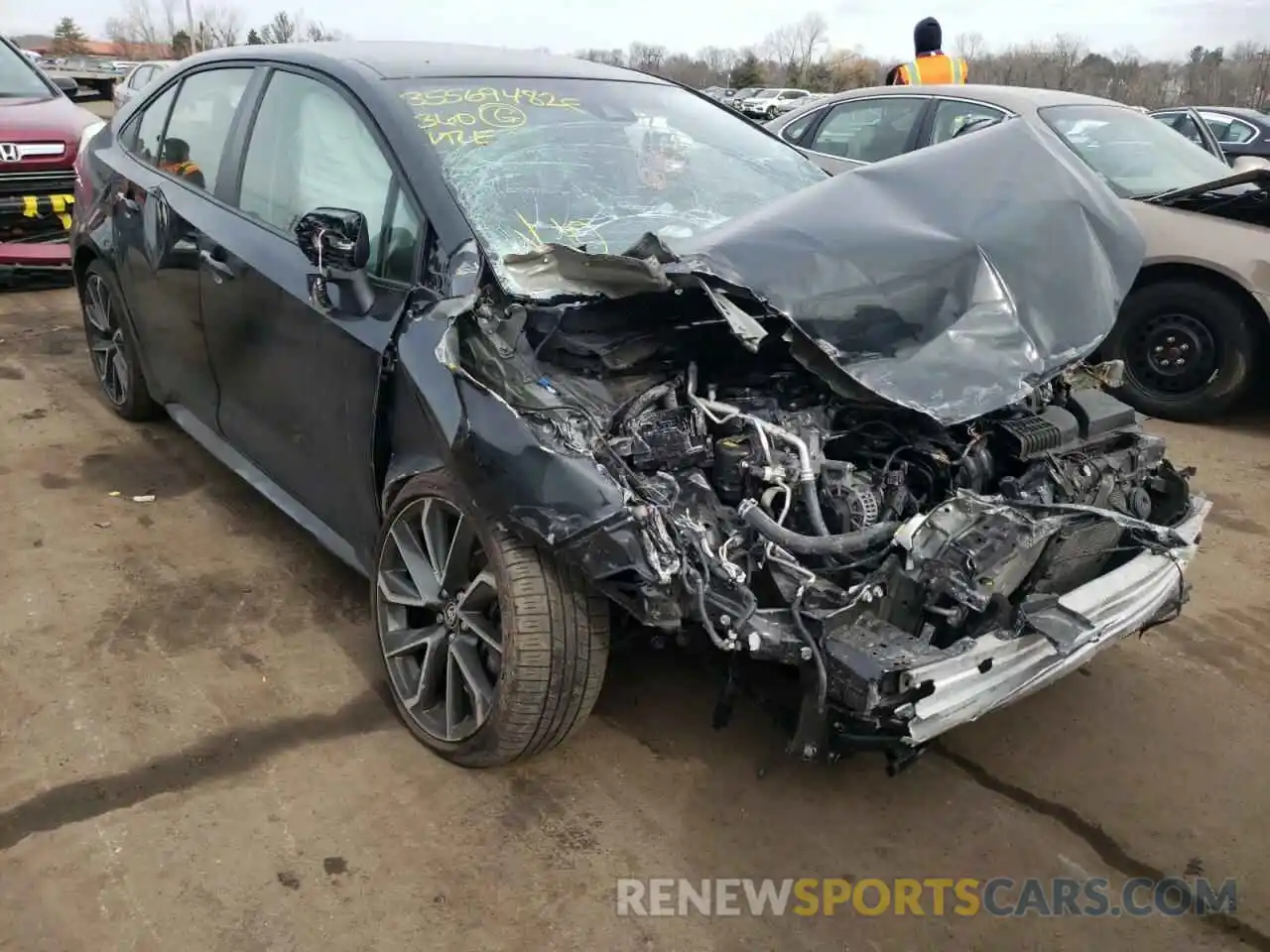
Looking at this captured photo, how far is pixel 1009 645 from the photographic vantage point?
7.43ft

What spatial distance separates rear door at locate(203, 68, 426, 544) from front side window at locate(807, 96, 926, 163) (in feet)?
13.7

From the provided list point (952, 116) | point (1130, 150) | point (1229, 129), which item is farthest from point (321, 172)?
point (1229, 129)

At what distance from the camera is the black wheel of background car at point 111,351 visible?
4691 millimetres

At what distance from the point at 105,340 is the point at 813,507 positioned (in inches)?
159

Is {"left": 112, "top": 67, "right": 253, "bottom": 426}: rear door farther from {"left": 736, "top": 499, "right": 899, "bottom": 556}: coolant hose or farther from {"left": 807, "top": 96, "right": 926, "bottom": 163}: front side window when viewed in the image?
{"left": 807, "top": 96, "right": 926, "bottom": 163}: front side window

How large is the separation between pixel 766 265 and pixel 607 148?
3.29ft

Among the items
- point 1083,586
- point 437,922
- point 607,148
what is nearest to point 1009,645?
point 1083,586

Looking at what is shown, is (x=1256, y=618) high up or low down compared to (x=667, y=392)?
down

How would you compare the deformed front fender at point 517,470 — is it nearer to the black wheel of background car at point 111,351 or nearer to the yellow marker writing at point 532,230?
the yellow marker writing at point 532,230

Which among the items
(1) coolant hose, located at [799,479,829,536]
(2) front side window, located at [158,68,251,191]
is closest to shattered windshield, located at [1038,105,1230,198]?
(1) coolant hose, located at [799,479,829,536]

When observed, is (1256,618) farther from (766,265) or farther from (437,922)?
(437,922)

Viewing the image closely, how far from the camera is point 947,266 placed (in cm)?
270

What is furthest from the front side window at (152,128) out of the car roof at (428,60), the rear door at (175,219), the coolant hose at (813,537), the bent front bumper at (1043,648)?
the bent front bumper at (1043,648)

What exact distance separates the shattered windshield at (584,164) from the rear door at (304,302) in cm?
22
